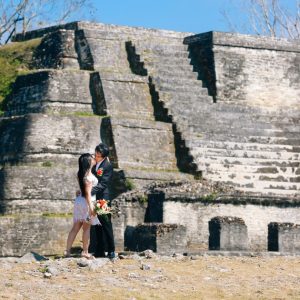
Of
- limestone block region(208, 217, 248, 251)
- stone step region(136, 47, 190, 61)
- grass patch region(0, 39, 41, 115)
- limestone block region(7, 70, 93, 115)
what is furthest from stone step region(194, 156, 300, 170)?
grass patch region(0, 39, 41, 115)

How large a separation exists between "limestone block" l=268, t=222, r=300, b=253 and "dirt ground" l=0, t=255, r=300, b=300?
15.2 ft

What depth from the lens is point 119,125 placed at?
32.8 metres

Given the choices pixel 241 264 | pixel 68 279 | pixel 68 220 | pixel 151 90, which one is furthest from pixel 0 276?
pixel 151 90

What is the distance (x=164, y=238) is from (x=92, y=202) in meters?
4.26

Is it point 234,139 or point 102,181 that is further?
point 234,139

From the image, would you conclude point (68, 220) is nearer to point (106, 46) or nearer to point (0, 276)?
point (106, 46)

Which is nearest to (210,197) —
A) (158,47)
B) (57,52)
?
(57,52)

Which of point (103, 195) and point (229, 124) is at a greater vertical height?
point (229, 124)

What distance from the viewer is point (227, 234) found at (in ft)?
86.4

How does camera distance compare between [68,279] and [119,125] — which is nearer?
[68,279]

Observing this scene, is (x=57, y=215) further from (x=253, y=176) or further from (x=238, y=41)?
(x=238, y=41)

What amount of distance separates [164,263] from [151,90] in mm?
13973

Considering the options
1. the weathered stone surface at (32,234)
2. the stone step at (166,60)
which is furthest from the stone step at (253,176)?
the stone step at (166,60)

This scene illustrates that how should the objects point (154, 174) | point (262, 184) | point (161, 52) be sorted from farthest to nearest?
point (161, 52)
point (262, 184)
point (154, 174)
